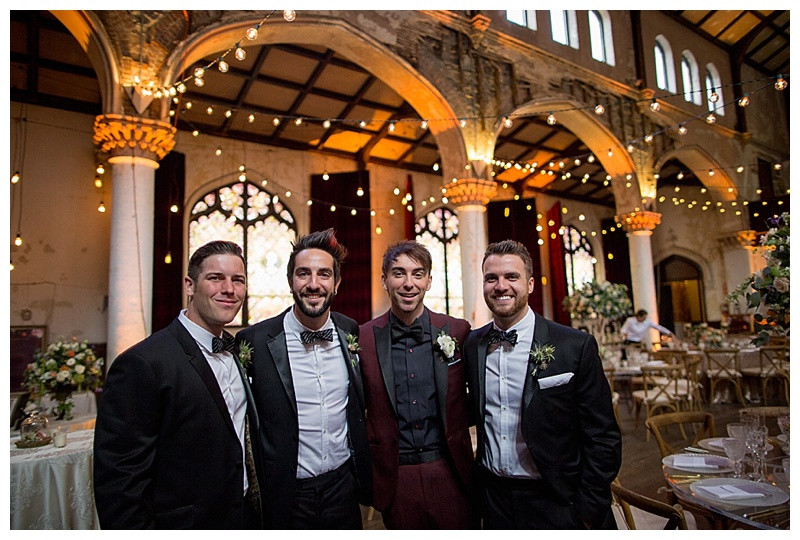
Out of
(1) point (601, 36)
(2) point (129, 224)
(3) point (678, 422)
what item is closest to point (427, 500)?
(3) point (678, 422)

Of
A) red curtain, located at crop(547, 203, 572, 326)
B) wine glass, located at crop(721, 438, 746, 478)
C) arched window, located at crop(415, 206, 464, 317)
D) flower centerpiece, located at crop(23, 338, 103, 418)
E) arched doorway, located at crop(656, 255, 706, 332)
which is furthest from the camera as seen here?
arched doorway, located at crop(656, 255, 706, 332)

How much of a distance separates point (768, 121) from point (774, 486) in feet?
55.6

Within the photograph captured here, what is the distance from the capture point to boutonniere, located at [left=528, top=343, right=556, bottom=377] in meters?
2.02

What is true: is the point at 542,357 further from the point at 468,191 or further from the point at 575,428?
the point at 468,191

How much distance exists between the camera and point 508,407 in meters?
2.07

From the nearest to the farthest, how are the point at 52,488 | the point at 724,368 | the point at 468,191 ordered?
1. the point at 52,488
2. the point at 724,368
3. the point at 468,191

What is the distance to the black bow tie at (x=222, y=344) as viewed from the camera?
1.89m

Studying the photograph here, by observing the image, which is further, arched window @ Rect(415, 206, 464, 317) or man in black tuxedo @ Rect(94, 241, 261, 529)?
arched window @ Rect(415, 206, 464, 317)

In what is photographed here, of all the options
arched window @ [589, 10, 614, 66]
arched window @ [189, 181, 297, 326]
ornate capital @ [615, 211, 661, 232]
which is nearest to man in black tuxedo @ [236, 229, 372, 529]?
arched window @ [189, 181, 297, 326]

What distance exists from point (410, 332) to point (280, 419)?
66cm

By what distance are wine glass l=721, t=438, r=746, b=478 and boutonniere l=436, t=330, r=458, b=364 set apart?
4.87ft

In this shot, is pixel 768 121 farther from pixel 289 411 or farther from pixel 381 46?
pixel 289 411

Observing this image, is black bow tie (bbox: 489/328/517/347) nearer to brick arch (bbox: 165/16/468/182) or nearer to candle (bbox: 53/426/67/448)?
candle (bbox: 53/426/67/448)
